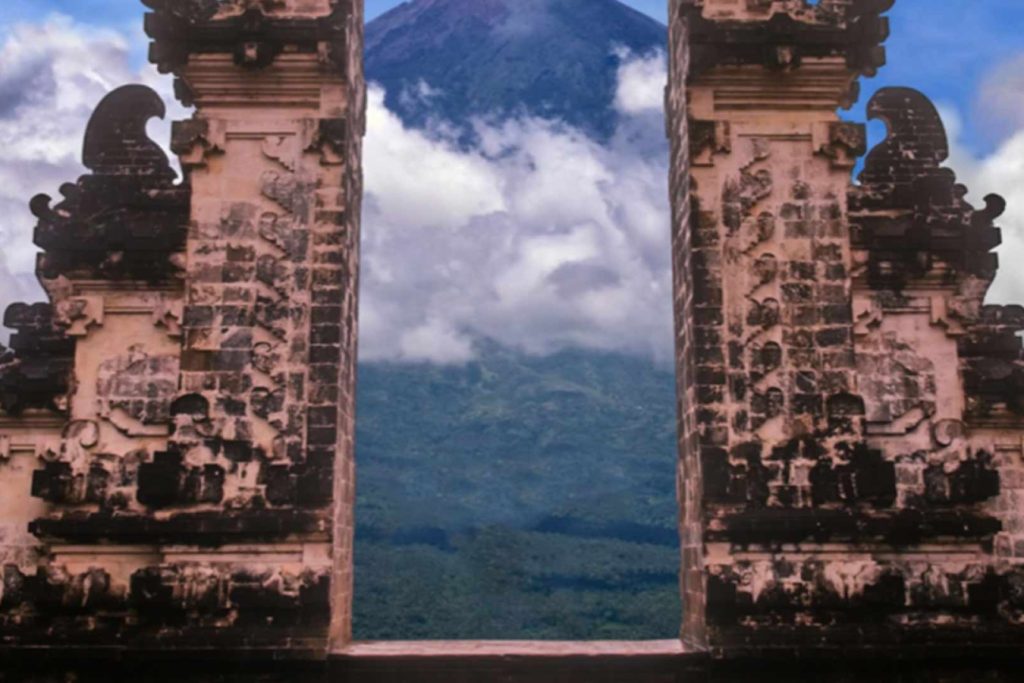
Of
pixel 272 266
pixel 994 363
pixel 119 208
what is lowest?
pixel 994 363

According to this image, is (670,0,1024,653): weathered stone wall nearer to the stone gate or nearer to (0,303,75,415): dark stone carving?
the stone gate

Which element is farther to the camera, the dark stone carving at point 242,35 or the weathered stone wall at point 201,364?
the dark stone carving at point 242,35

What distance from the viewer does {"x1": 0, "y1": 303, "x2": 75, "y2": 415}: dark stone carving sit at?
9.12 metres

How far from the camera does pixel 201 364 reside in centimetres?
895

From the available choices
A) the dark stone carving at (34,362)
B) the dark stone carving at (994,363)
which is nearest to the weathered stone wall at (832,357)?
the dark stone carving at (994,363)

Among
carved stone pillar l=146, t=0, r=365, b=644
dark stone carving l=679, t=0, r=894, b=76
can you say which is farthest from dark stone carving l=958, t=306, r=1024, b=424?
carved stone pillar l=146, t=0, r=365, b=644

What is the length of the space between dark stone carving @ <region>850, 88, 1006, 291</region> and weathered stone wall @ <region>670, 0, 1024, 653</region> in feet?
0.06

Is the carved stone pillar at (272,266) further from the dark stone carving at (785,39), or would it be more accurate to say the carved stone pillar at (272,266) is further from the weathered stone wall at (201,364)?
the dark stone carving at (785,39)

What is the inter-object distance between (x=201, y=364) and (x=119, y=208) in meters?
1.71

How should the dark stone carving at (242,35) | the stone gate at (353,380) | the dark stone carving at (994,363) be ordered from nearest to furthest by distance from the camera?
the stone gate at (353,380), the dark stone carving at (994,363), the dark stone carving at (242,35)

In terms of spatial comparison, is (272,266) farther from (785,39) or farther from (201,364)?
(785,39)

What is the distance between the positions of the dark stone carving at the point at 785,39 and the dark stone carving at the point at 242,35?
3.18 m

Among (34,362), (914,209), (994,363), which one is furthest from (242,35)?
(994,363)

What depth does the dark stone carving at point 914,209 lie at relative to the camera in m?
9.32
